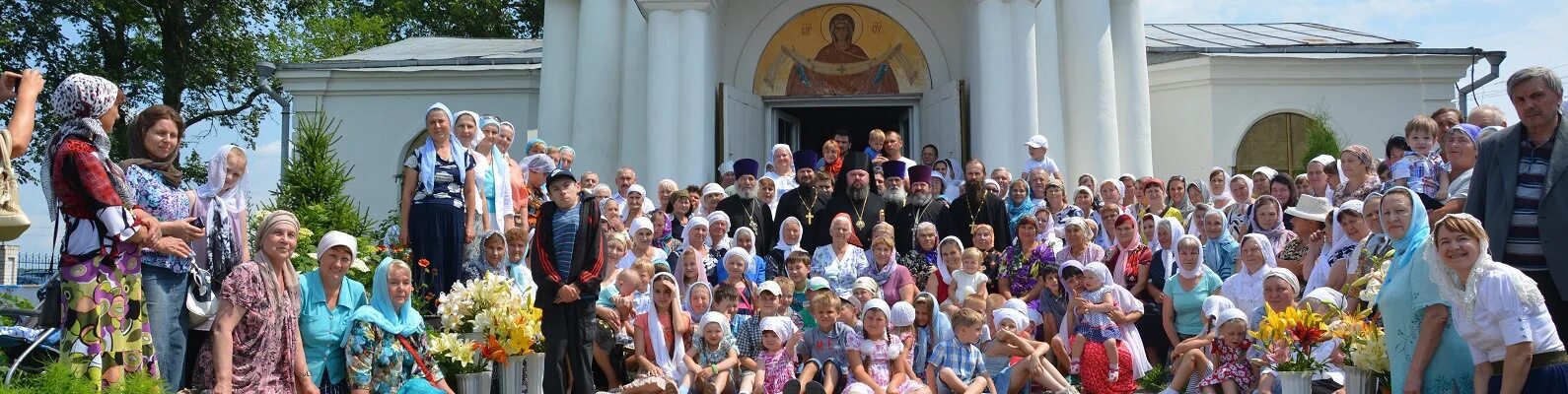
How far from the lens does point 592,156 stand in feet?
57.6

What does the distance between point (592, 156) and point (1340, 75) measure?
10.6 meters

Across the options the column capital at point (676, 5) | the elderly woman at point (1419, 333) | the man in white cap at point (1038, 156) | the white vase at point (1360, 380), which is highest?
the column capital at point (676, 5)

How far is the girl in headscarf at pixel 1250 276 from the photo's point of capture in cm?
892

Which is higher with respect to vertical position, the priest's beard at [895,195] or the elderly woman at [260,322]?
the priest's beard at [895,195]

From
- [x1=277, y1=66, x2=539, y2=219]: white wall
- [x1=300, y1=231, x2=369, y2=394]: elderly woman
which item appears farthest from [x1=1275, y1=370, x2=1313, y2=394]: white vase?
[x1=277, y1=66, x2=539, y2=219]: white wall

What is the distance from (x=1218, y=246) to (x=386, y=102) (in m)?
14.9

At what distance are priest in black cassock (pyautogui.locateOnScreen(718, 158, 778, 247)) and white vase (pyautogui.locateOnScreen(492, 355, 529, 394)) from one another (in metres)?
4.04

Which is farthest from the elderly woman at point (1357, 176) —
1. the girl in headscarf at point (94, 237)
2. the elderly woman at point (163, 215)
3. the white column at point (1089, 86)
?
the girl in headscarf at point (94, 237)

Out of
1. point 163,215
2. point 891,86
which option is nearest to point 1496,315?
point 163,215

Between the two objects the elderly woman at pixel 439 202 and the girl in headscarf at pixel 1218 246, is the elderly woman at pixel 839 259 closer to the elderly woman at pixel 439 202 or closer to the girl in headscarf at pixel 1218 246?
the girl in headscarf at pixel 1218 246

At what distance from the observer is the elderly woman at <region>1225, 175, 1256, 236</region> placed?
10902 mm

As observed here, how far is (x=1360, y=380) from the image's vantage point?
6453 mm

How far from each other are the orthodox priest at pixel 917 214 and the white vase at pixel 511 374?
438cm

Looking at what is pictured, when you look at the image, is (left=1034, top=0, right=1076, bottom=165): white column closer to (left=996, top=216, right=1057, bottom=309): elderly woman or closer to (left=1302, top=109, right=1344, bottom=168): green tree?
(left=1302, top=109, right=1344, bottom=168): green tree
